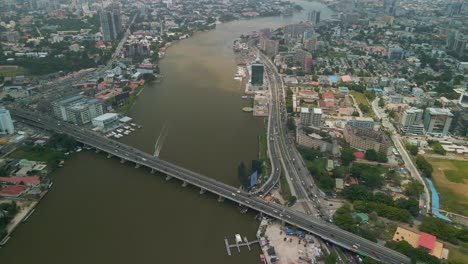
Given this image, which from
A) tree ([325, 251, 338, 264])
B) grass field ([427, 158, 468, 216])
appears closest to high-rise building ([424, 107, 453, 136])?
grass field ([427, 158, 468, 216])

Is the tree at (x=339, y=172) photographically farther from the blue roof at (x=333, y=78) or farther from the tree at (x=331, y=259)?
the blue roof at (x=333, y=78)

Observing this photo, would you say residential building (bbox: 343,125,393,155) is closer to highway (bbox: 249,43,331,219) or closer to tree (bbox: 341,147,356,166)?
tree (bbox: 341,147,356,166)

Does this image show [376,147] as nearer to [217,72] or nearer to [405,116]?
[405,116]

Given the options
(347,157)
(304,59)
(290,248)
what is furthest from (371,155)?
(304,59)

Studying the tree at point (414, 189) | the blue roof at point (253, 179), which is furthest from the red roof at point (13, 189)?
the tree at point (414, 189)

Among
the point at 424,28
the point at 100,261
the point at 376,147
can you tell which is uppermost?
the point at 424,28

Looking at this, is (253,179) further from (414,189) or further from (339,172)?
(414,189)

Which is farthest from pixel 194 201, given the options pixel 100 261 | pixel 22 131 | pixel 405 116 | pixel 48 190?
pixel 405 116
